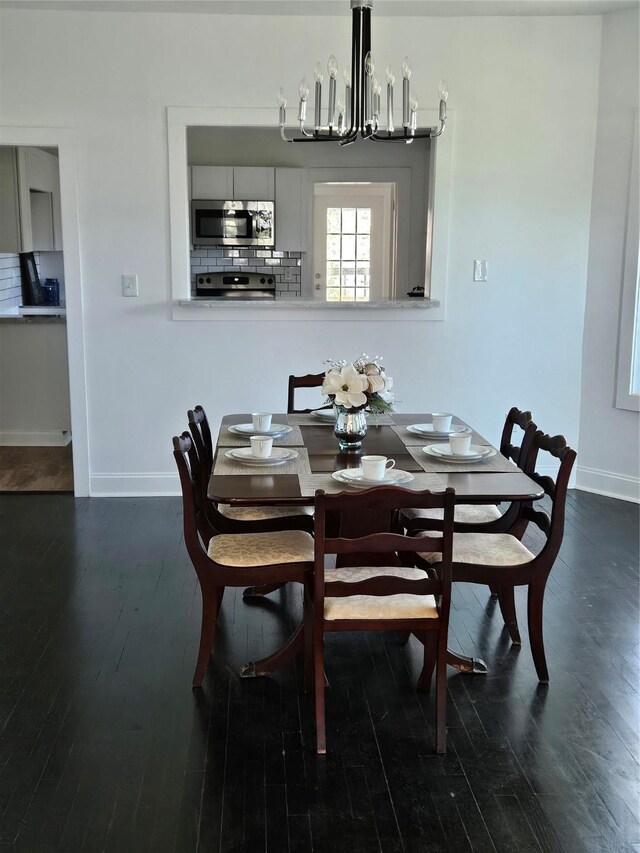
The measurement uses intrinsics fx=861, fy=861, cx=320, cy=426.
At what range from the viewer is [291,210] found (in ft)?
25.9

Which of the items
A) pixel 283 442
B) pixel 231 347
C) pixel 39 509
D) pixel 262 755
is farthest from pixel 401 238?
pixel 262 755

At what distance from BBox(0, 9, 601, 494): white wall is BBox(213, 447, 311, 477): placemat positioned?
7.12 ft

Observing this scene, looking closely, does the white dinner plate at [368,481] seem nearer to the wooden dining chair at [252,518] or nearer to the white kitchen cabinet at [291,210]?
the wooden dining chair at [252,518]

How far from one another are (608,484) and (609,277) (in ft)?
4.16

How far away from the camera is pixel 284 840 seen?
2.14m

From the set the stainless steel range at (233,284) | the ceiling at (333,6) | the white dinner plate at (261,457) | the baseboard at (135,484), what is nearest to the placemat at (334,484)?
the white dinner plate at (261,457)

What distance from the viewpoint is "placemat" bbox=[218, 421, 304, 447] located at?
3.42 meters

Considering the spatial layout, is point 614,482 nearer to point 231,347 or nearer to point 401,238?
point 231,347

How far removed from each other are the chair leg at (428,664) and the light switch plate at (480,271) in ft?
9.58

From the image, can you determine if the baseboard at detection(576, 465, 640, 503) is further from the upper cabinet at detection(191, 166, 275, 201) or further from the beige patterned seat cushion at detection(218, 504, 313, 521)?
the upper cabinet at detection(191, 166, 275, 201)

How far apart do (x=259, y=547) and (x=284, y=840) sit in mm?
1025

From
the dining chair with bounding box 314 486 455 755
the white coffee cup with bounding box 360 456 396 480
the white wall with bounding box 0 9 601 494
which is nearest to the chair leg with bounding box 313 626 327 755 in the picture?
the dining chair with bounding box 314 486 455 755

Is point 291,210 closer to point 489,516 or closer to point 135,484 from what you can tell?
point 135,484

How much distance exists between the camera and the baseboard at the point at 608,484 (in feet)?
17.1
